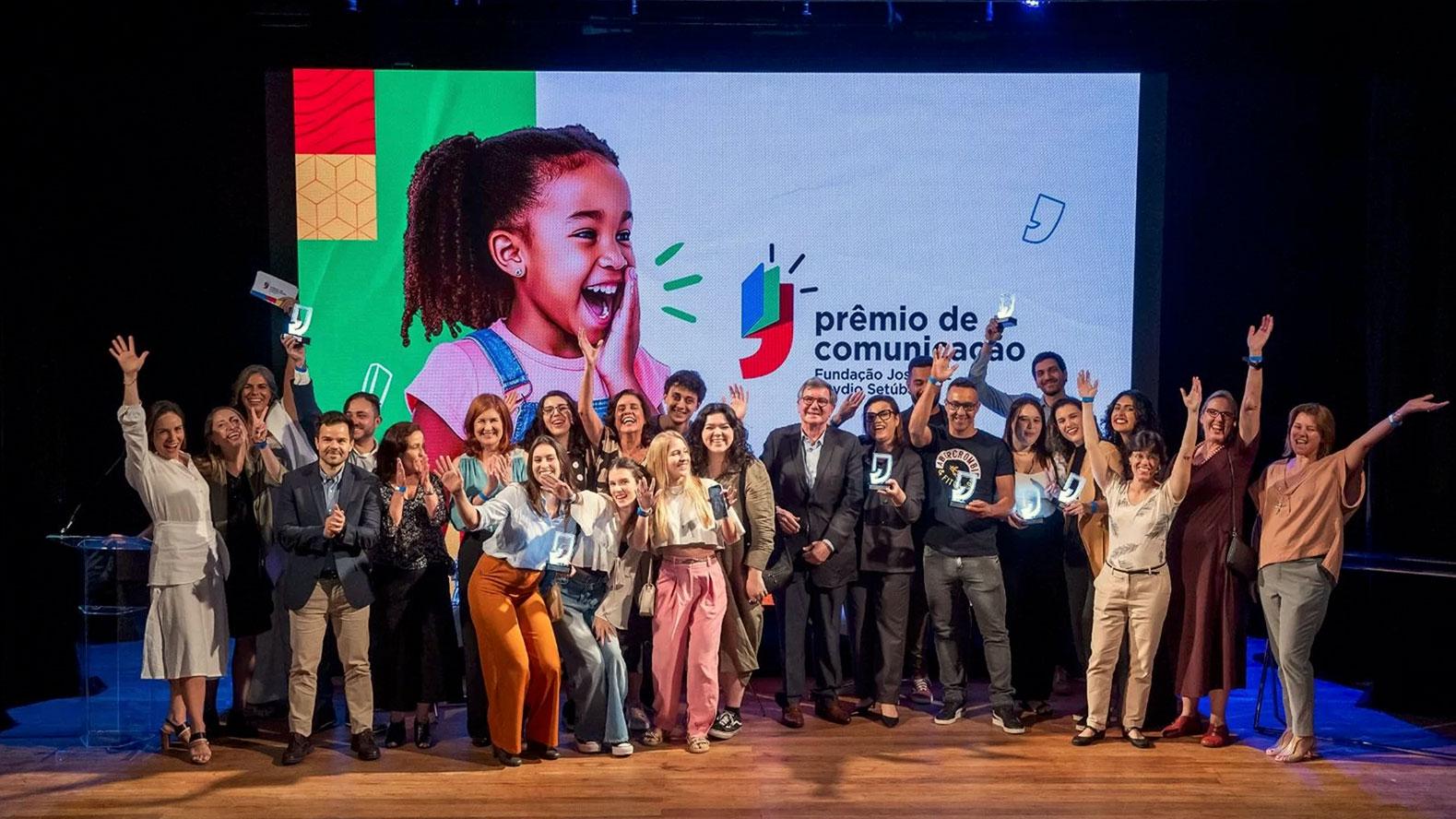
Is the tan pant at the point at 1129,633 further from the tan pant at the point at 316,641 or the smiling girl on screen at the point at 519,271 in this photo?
the tan pant at the point at 316,641

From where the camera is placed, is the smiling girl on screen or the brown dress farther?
the smiling girl on screen

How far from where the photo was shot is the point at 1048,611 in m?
6.12

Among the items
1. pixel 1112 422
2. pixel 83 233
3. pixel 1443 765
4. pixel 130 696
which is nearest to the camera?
pixel 1443 765

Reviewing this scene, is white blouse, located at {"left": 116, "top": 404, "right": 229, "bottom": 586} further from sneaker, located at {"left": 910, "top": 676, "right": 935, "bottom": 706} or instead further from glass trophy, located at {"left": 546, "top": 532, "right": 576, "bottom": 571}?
sneaker, located at {"left": 910, "top": 676, "right": 935, "bottom": 706}

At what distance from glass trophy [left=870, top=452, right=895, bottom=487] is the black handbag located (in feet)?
4.94

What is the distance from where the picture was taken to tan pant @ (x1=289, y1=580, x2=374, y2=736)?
5.29m

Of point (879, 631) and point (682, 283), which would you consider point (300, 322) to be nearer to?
point (682, 283)

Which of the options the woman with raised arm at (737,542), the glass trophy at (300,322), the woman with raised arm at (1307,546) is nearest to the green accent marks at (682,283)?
the woman with raised arm at (737,542)

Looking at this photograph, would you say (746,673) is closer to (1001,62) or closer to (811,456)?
(811,456)

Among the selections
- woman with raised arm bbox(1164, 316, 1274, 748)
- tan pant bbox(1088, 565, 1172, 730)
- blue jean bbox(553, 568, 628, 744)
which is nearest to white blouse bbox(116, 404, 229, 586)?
blue jean bbox(553, 568, 628, 744)

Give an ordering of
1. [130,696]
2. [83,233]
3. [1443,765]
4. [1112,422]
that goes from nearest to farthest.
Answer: [1443,765]
[1112,422]
[130,696]
[83,233]

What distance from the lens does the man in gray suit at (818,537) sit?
5906 millimetres

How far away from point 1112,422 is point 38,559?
531 cm

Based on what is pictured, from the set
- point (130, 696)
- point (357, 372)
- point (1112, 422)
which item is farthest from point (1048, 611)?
point (130, 696)
